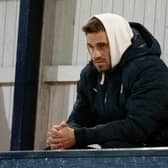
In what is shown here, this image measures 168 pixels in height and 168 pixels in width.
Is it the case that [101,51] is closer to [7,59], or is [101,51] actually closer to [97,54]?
[97,54]

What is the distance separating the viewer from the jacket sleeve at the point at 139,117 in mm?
2072

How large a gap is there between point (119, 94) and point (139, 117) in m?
0.12

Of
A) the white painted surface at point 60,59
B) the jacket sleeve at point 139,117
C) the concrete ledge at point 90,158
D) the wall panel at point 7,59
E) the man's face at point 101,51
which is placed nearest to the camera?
the concrete ledge at point 90,158

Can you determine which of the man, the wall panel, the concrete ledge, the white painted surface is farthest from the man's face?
the wall panel

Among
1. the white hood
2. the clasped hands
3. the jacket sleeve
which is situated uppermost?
the white hood

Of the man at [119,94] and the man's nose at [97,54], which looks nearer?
the man at [119,94]

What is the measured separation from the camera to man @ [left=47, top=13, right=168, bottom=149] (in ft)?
6.82

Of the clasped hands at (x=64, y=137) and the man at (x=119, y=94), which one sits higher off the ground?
the man at (x=119, y=94)

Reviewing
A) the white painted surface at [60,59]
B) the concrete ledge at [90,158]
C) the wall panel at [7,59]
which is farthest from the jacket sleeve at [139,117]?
the wall panel at [7,59]

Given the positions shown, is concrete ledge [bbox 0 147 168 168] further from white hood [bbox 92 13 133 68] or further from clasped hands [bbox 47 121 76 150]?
white hood [bbox 92 13 133 68]

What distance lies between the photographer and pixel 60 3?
3.49 metres

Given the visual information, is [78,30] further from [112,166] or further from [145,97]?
[112,166]

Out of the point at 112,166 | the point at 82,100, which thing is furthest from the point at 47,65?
the point at 112,166

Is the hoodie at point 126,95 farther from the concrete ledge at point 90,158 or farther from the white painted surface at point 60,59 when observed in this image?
the white painted surface at point 60,59
